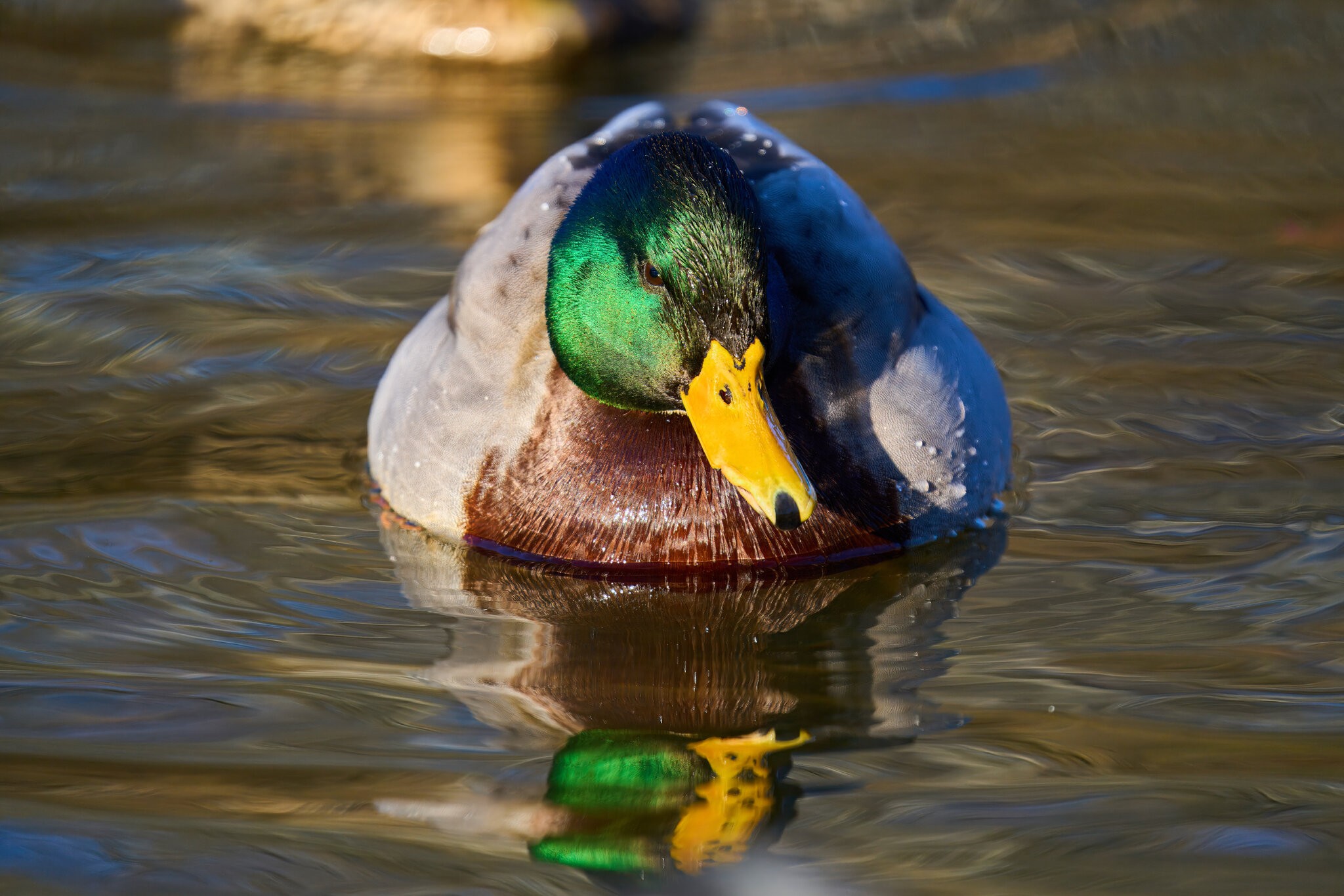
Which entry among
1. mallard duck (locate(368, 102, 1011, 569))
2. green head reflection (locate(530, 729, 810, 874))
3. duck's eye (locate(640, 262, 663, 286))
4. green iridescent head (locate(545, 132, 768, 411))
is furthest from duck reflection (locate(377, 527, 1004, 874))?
duck's eye (locate(640, 262, 663, 286))

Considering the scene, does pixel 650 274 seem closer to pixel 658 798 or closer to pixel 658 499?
pixel 658 499

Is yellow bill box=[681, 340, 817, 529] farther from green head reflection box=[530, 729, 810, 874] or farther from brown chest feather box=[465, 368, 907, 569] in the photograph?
green head reflection box=[530, 729, 810, 874]

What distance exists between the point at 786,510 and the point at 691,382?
0.39m

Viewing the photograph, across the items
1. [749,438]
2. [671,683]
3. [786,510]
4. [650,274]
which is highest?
[650,274]

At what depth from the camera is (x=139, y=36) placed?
10023mm

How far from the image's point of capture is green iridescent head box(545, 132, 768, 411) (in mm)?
4098

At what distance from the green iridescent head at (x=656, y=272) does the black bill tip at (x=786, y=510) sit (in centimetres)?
34

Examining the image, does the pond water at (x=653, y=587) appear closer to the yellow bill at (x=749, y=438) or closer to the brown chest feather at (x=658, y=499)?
the brown chest feather at (x=658, y=499)

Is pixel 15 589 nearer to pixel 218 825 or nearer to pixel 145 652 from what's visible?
pixel 145 652

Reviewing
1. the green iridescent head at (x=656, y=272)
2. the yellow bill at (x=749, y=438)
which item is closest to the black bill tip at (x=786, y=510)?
the yellow bill at (x=749, y=438)

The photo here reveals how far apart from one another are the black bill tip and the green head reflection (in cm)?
47

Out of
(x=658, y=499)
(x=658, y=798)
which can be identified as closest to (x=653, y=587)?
(x=658, y=499)

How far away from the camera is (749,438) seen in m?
4.09

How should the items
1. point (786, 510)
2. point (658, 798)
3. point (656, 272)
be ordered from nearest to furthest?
1. point (658, 798)
2. point (786, 510)
3. point (656, 272)
